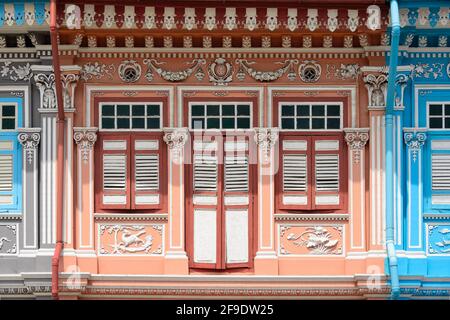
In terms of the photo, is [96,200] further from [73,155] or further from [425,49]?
[425,49]

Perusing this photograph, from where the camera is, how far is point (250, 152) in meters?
17.3

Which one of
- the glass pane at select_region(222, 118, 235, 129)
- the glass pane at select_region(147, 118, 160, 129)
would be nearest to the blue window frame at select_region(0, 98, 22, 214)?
the glass pane at select_region(147, 118, 160, 129)

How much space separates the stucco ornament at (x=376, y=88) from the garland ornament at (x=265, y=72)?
84 centimetres

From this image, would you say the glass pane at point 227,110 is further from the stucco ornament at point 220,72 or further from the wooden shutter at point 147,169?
the wooden shutter at point 147,169

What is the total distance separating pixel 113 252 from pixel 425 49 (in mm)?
4225

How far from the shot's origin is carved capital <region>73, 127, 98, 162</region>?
17.2 metres

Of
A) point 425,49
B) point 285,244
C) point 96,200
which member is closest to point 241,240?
point 285,244

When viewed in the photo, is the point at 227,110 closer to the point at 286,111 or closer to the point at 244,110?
the point at 244,110

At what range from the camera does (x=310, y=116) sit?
17297mm

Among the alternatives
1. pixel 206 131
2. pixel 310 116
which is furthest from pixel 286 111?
pixel 206 131

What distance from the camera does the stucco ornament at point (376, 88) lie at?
56.4 ft

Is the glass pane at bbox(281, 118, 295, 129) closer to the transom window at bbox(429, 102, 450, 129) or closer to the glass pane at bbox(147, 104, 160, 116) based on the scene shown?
the glass pane at bbox(147, 104, 160, 116)

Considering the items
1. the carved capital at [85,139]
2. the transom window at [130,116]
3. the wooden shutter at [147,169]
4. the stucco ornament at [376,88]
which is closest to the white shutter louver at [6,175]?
the carved capital at [85,139]

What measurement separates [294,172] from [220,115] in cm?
106
